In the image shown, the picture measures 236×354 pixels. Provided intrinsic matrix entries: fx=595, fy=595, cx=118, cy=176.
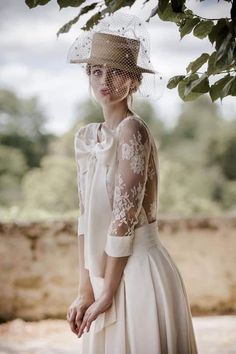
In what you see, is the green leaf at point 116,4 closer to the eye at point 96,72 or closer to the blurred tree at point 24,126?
the eye at point 96,72

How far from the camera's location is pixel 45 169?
1422 cm

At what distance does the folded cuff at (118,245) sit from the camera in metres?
1.70

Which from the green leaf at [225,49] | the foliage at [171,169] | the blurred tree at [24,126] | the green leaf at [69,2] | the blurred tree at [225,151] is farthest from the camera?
the blurred tree at [225,151]

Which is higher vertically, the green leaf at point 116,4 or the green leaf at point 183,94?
the green leaf at point 116,4

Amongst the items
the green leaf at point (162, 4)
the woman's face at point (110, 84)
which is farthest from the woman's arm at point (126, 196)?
the green leaf at point (162, 4)

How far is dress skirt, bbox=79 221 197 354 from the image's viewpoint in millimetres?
1733

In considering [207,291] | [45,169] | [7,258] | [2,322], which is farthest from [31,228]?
[45,169]

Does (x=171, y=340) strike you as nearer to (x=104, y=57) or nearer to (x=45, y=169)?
(x=104, y=57)

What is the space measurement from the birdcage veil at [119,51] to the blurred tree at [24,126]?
549 inches

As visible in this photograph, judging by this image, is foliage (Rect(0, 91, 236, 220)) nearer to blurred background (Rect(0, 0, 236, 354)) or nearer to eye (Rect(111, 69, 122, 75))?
blurred background (Rect(0, 0, 236, 354))

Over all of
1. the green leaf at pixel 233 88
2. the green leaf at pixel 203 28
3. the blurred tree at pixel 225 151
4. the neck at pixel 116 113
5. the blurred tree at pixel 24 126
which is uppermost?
the green leaf at pixel 203 28

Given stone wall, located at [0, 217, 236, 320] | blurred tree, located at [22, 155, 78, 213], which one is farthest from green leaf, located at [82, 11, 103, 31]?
blurred tree, located at [22, 155, 78, 213]

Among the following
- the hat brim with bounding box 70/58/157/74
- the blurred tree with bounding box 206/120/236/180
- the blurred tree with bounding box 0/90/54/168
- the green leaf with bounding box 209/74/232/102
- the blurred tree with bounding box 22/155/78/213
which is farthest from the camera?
the blurred tree with bounding box 206/120/236/180

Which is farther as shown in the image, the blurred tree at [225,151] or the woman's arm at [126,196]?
the blurred tree at [225,151]
